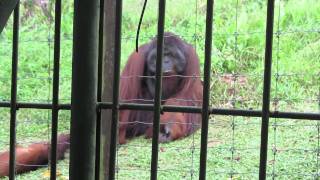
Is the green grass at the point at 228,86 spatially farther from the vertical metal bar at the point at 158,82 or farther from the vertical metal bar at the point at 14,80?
the vertical metal bar at the point at 158,82

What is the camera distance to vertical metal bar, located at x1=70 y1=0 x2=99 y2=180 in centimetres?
114

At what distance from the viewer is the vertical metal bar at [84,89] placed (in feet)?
3.75

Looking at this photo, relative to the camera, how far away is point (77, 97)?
116 centimetres

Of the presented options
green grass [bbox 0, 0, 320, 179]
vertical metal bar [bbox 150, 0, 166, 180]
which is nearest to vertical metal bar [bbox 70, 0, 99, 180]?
vertical metal bar [bbox 150, 0, 166, 180]

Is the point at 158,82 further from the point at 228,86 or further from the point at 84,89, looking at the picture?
the point at 228,86

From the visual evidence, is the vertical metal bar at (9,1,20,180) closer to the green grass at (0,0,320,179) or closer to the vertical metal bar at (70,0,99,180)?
the vertical metal bar at (70,0,99,180)

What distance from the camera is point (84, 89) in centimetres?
116

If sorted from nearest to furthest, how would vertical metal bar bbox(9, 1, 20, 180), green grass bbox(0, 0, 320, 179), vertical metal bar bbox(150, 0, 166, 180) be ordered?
vertical metal bar bbox(150, 0, 166, 180)
vertical metal bar bbox(9, 1, 20, 180)
green grass bbox(0, 0, 320, 179)

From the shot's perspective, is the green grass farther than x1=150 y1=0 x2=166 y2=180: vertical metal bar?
Yes

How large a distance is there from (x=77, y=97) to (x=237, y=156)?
2.76m

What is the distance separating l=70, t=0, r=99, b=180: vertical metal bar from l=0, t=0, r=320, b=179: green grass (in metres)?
2.14

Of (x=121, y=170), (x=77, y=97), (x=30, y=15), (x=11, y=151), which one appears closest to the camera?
(x=77, y=97)

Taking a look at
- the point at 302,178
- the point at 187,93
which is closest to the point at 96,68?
the point at 302,178

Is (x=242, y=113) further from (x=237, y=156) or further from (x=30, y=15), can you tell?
(x=30, y=15)
